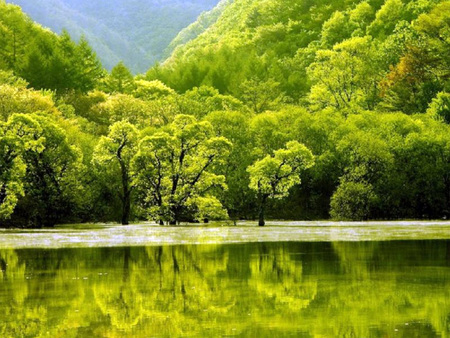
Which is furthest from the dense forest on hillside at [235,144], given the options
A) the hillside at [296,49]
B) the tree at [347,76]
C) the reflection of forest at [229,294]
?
the reflection of forest at [229,294]

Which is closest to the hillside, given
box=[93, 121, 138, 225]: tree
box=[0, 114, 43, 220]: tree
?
box=[93, 121, 138, 225]: tree

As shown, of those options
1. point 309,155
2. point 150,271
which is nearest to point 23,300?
point 150,271

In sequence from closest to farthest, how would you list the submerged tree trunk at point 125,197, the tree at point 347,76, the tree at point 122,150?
the tree at point 122,150 < the submerged tree trunk at point 125,197 < the tree at point 347,76

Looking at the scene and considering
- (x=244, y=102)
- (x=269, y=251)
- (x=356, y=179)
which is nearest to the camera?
(x=269, y=251)

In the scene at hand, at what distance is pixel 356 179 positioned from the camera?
83250 mm

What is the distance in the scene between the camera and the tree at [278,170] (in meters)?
71.1

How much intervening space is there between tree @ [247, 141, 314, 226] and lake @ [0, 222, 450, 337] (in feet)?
107

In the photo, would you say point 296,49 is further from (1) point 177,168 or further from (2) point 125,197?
(1) point 177,168

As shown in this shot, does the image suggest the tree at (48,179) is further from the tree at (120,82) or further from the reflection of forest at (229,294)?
the tree at (120,82)

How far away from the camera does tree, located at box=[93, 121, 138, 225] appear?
3007 inches

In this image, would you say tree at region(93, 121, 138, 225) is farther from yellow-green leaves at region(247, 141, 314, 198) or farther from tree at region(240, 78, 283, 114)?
tree at region(240, 78, 283, 114)

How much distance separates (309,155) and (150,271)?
45009 millimetres

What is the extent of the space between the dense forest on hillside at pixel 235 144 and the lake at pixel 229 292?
34.7 m

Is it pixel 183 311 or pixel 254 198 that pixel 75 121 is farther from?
pixel 183 311
